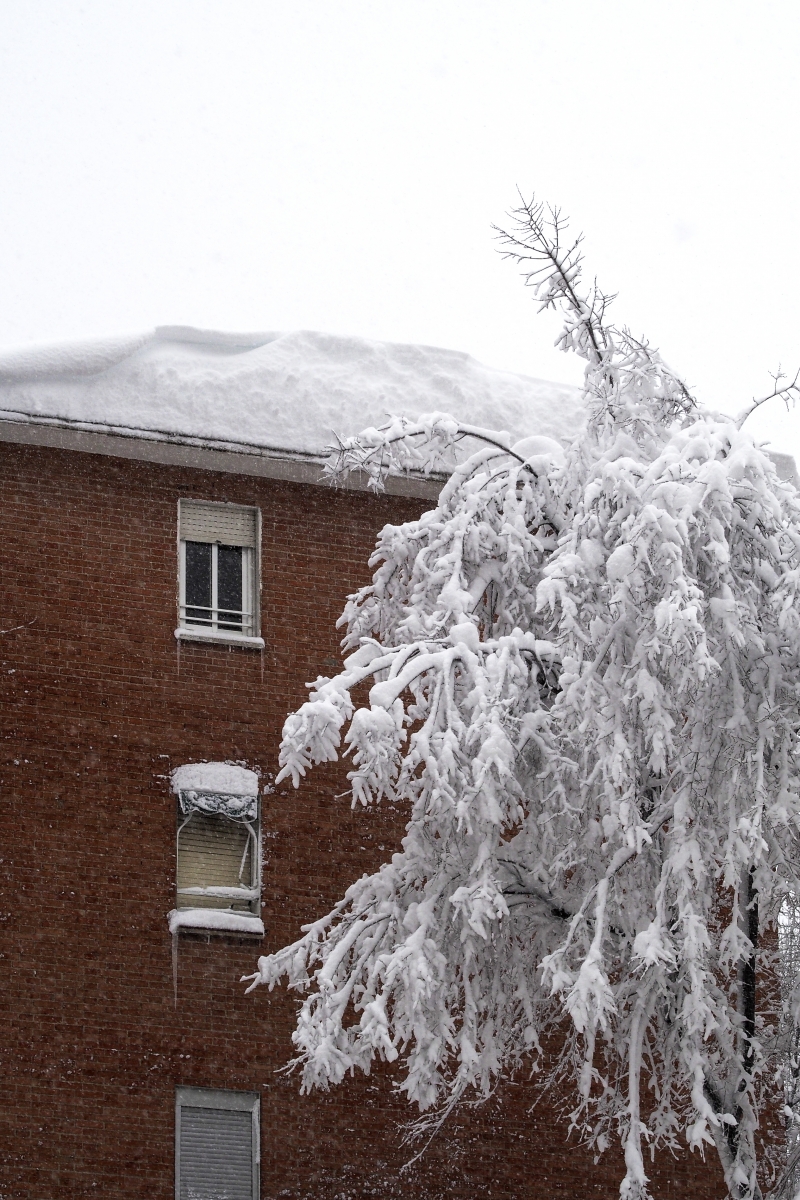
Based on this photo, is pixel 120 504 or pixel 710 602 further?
pixel 120 504

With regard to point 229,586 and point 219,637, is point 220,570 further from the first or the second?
point 219,637

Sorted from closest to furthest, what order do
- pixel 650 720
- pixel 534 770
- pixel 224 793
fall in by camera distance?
pixel 650 720
pixel 534 770
pixel 224 793

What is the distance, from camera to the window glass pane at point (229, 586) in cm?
1812

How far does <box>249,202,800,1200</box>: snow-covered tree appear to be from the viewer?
10.8 metres

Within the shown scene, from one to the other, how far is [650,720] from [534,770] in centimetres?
131

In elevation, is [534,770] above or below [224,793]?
below

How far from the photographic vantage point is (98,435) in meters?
17.5

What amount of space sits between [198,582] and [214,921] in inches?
134

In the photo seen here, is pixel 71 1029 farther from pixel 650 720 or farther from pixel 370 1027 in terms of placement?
pixel 650 720

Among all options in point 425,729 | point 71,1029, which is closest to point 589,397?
point 425,729

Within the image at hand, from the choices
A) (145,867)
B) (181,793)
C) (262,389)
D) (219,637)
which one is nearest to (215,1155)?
(145,867)

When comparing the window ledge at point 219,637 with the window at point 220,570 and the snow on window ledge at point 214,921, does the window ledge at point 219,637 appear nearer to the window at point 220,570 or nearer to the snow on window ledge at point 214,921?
the window at point 220,570

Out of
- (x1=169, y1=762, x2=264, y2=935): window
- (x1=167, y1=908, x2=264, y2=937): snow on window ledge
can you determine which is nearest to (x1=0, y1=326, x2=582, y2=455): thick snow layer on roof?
(x1=169, y1=762, x2=264, y2=935): window

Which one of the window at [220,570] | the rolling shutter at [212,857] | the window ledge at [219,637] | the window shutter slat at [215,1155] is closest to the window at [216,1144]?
the window shutter slat at [215,1155]
